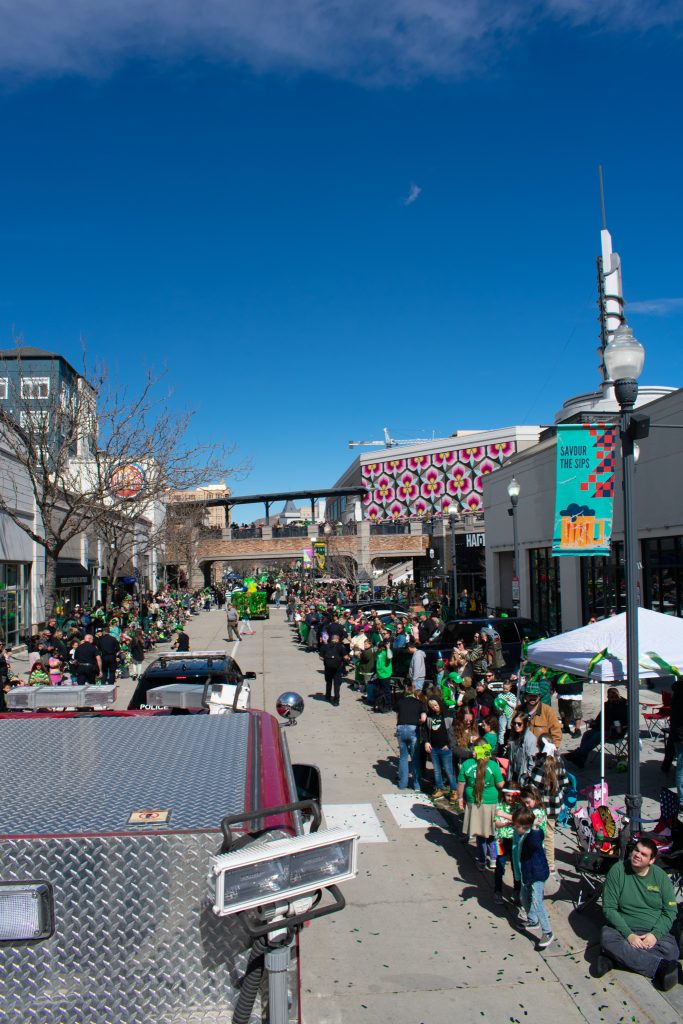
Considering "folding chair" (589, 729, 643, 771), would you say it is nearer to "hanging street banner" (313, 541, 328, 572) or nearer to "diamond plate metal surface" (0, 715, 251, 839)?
"diamond plate metal surface" (0, 715, 251, 839)

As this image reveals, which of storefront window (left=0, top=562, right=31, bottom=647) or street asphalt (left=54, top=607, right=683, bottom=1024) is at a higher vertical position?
storefront window (left=0, top=562, right=31, bottom=647)

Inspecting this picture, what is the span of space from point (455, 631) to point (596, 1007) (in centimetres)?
1239

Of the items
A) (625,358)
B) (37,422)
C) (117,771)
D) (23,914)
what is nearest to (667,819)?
(625,358)

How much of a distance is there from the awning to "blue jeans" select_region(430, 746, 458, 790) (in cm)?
2093

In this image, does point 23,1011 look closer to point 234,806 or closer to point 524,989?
point 234,806

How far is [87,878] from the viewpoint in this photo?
2.67m

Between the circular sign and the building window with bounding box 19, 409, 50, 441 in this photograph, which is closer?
the building window with bounding box 19, 409, 50, 441

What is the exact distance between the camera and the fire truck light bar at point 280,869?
243 cm

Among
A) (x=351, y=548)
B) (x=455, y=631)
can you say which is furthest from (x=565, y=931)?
(x=351, y=548)

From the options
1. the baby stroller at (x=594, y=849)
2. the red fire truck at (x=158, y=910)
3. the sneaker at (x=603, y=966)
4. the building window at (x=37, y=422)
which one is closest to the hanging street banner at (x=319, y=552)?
the building window at (x=37, y=422)

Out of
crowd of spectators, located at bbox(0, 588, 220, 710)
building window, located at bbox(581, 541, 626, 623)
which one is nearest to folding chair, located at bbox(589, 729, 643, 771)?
building window, located at bbox(581, 541, 626, 623)

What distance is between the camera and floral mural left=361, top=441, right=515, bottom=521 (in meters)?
73.9

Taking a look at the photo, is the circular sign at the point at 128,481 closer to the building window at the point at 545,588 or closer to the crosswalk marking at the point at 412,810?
the building window at the point at 545,588

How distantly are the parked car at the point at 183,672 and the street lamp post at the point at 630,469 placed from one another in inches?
188
